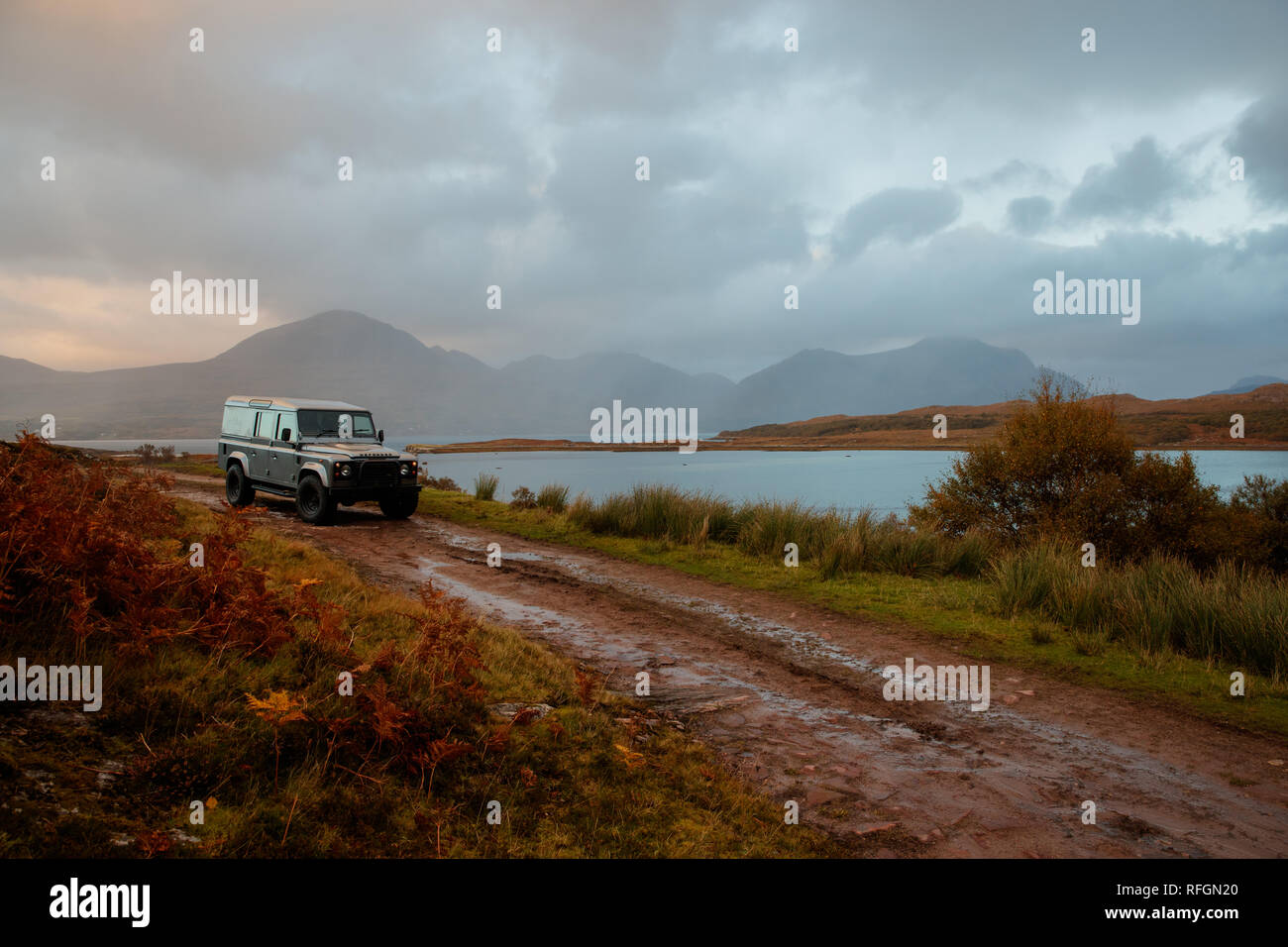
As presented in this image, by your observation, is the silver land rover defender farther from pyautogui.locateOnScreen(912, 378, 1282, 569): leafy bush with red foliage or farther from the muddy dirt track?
pyautogui.locateOnScreen(912, 378, 1282, 569): leafy bush with red foliage

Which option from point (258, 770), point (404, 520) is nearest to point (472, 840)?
point (258, 770)

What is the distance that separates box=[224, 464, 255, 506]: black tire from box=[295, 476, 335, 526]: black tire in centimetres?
277

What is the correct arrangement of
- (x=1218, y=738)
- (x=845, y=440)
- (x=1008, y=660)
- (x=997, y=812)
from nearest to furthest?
(x=997, y=812), (x=1218, y=738), (x=1008, y=660), (x=845, y=440)

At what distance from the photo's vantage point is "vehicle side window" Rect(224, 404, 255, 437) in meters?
18.0

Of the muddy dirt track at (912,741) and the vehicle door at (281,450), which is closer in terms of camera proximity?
the muddy dirt track at (912,741)

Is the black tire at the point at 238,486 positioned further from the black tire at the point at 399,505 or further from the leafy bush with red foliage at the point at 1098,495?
the leafy bush with red foliage at the point at 1098,495

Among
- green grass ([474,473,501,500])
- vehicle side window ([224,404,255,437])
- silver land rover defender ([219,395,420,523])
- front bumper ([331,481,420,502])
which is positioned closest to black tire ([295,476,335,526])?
silver land rover defender ([219,395,420,523])

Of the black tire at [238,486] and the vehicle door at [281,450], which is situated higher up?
the vehicle door at [281,450]

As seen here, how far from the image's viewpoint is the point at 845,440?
87.1 metres

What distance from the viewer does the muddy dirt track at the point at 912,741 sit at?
3953 millimetres

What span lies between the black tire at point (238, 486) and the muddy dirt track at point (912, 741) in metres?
10.6

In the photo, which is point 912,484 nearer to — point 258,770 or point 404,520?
point 404,520

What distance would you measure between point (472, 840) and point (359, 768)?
0.74 meters

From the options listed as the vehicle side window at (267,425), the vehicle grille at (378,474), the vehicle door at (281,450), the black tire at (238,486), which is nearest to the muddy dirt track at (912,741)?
the vehicle grille at (378,474)
